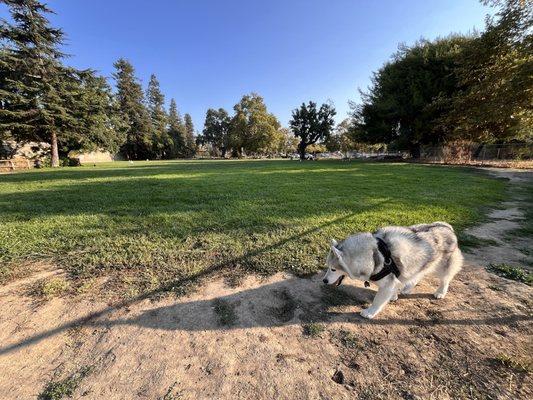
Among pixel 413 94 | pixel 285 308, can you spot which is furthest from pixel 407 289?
pixel 413 94

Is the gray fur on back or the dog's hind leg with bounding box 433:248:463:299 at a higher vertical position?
the gray fur on back

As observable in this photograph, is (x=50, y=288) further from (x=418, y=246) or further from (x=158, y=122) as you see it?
(x=158, y=122)

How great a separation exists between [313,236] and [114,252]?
3379mm

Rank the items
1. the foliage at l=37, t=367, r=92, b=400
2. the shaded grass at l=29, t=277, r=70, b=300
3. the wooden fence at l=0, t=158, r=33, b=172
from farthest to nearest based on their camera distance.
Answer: the wooden fence at l=0, t=158, r=33, b=172, the shaded grass at l=29, t=277, r=70, b=300, the foliage at l=37, t=367, r=92, b=400

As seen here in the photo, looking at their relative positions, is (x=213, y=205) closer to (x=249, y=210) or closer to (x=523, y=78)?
(x=249, y=210)

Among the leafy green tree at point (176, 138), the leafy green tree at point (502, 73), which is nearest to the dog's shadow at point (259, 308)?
the leafy green tree at point (502, 73)

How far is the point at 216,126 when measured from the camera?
87.6 metres

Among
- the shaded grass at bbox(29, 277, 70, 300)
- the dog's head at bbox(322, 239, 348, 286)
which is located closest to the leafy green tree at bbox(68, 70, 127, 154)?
the shaded grass at bbox(29, 277, 70, 300)

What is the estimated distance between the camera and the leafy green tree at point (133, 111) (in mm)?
52875

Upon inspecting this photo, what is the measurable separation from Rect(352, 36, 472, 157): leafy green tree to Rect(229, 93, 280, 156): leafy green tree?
30.4m

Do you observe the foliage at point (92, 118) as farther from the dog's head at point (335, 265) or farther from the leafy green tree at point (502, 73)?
the leafy green tree at point (502, 73)

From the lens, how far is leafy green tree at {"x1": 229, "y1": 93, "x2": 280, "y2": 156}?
60.0m

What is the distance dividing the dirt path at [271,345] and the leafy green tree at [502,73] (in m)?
18.9

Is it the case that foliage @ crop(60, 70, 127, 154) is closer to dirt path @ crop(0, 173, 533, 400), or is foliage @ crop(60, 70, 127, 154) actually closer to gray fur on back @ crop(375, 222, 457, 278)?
dirt path @ crop(0, 173, 533, 400)
